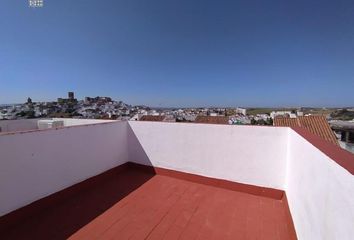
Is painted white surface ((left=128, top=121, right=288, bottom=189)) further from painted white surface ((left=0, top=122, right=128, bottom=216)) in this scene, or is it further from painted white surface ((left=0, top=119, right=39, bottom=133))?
painted white surface ((left=0, top=119, right=39, bottom=133))

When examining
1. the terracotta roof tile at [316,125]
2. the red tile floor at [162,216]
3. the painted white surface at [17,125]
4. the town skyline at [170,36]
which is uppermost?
the town skyline at [170,36]

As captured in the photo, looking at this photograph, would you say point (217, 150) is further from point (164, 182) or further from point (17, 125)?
point (17, 125)

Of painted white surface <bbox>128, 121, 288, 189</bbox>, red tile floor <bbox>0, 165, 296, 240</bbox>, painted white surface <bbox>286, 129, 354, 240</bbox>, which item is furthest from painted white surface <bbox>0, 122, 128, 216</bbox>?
painted white surface <bbox>286, 129, 354, 240</bbox>

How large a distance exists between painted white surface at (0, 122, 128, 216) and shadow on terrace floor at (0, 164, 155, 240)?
12 centimetres

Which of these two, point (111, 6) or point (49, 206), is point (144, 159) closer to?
point (49, 206)

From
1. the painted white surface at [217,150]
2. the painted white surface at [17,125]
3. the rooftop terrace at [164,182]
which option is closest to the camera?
the rooftop terrace at [164,182]

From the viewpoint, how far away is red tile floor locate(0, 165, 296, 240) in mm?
2238

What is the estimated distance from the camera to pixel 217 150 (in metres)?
3.46

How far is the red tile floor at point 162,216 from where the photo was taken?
2.24 metres

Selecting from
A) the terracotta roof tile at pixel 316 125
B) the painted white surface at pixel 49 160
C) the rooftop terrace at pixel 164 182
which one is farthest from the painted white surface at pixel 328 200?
the terracotta roof tile at pixel 316 125

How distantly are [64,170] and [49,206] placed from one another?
0.55m

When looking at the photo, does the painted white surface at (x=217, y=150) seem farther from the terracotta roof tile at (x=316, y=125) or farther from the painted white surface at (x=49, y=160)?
the terracotta roof tile at (x=316, y=125)

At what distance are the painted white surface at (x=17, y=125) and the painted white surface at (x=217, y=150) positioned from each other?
348 cm

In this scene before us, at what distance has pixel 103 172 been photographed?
380 centimetres
